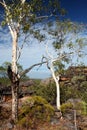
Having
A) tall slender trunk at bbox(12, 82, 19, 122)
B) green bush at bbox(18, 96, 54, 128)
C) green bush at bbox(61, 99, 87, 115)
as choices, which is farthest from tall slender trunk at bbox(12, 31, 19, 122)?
green bush at bbox(61, 99, 87, 115)

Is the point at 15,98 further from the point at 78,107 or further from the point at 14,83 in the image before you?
the point at 78,107

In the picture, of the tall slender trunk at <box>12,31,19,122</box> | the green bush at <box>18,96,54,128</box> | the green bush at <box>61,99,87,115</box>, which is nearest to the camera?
the tall slender trunk at <box>12,31,19,122</box>

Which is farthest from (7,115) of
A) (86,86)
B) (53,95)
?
(86,86)

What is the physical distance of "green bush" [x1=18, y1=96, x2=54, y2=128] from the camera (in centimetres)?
2666

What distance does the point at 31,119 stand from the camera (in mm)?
27594

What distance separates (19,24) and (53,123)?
10.1 m

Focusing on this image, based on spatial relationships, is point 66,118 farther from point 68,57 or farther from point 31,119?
point 68,57

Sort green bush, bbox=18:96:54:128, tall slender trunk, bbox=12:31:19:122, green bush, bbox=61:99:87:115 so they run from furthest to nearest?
1. green bush, bbox=61:99:87:115
2. green bush, bbox=18:96:54:128
3. tall slender trunk, bbox=12:31:19:122

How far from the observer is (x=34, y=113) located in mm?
28578

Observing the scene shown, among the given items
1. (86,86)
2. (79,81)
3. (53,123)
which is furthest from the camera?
(79,81)

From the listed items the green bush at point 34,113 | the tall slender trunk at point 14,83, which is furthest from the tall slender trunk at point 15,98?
the green bush at point 34,113

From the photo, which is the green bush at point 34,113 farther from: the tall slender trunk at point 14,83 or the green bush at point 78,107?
the green bush at point 78,107

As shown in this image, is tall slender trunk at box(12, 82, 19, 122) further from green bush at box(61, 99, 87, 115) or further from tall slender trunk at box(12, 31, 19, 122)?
green bush at box(61, 99, 87, 115)

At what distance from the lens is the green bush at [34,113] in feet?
87.5
